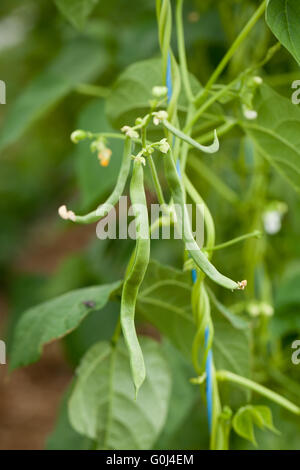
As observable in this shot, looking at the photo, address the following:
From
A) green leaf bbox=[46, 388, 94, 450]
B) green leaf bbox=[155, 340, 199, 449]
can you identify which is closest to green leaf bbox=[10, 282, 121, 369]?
green leaf bbox=[46, 388, 94, 450]

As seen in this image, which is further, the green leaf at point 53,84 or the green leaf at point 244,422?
the green leaf at point 53,84

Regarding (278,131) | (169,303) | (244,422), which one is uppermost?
(278,131)

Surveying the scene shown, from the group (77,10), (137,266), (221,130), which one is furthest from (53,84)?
(137,266)

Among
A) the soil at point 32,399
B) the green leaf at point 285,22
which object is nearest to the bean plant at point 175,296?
the green leaf at point 285,22

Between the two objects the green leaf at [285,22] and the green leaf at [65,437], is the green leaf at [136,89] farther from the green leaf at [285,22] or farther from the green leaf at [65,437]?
the green leaf at [65,437]

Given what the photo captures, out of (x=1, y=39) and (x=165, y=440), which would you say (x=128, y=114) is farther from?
(x=1, y=39)

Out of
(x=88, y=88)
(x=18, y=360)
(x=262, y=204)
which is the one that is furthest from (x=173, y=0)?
(x=18, y=360)

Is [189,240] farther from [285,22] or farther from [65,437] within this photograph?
[65,437]
